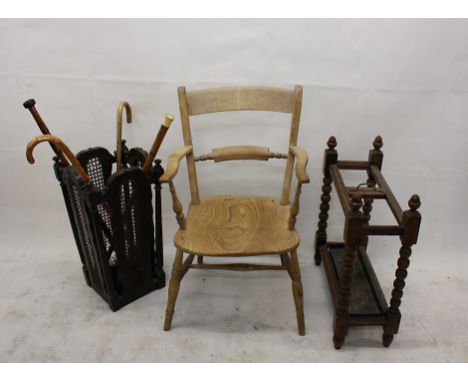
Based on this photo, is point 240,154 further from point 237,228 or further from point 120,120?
point 120,120

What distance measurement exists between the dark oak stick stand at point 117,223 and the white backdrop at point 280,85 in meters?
0.26

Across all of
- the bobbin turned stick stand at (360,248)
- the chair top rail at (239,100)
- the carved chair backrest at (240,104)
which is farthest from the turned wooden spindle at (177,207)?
the bobbin turned stick stand at (360,248)

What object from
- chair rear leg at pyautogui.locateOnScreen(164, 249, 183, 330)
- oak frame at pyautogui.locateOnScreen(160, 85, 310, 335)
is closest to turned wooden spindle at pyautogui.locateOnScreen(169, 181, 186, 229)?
oak frame at pyautogui.locateOnScreen(160, 85, 310, 335)

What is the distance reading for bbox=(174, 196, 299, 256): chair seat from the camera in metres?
1.78

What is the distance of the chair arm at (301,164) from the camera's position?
1.67 meters

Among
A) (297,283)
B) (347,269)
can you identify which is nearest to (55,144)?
(297,283)

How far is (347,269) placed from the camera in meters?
1.75

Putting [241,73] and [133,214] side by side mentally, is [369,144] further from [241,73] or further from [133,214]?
[133,214]

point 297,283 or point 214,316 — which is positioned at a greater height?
point 297,283

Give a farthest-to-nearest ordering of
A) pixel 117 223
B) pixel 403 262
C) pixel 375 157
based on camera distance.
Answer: pixel 375 157 < pixel 117 223 < pixel 403 262

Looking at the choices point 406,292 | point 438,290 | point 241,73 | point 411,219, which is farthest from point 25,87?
point 438,290

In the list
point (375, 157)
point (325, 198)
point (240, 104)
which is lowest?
point (325, 198)

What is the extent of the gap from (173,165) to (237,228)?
387 mm

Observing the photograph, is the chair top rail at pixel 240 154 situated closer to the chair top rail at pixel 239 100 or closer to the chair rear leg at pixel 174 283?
the chair top rail at pixel 239 100
